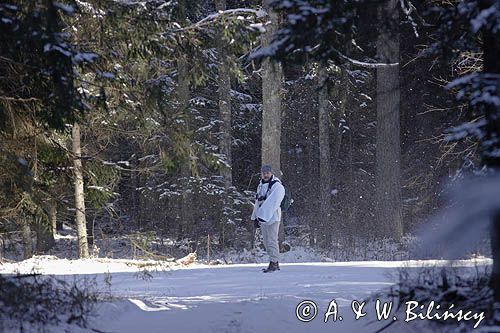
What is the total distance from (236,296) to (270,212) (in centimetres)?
325

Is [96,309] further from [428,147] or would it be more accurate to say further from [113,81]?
[428,147]

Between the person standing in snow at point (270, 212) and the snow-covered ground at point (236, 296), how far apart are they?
472 mm

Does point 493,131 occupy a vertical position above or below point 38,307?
above

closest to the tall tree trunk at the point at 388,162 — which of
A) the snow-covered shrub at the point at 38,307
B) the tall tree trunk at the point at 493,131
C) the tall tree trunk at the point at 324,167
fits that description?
the tall tree trunk at the point at 324,167

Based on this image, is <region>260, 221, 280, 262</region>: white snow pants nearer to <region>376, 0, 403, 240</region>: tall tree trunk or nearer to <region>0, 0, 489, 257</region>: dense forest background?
<region>0, 0, 489, 257</region>: dense forest background

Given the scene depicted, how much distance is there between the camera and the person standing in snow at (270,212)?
13.8 metres

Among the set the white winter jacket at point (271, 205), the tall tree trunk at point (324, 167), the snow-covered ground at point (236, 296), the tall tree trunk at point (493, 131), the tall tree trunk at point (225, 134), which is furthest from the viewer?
the tall tree trunk at point (225, 134)

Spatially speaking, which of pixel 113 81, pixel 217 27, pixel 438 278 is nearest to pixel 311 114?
pixel 217 27

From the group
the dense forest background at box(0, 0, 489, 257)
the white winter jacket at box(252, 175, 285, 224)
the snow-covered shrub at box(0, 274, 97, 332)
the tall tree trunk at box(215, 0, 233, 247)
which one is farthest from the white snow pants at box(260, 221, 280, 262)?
the tall tree trunk at box(215, 0, 233, 247)

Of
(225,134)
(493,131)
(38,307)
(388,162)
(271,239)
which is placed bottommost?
(38,307)

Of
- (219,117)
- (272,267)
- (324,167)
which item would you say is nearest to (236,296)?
(272,267)

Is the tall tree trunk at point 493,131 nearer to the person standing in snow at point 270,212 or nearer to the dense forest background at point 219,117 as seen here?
the dense forest background at point 219,117

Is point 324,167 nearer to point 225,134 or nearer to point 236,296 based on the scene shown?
point 225,134

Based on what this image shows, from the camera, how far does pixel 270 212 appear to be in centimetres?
1380
